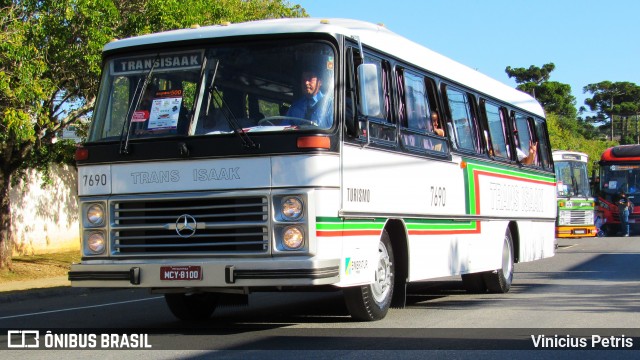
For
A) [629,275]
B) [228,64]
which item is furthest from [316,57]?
[629,275]

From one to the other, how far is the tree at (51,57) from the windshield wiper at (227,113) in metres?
8.40

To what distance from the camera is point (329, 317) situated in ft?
36.8

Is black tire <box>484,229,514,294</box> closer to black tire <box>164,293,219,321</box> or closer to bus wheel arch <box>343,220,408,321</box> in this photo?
bus wheel arch <box>343,220,408,321</box>

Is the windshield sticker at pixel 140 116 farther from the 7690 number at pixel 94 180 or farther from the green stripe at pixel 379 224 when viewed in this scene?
the green stripe at pixel 379 224

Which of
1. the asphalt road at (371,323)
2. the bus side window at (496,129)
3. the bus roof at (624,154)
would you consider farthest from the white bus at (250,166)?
the bus roof at (624,154)

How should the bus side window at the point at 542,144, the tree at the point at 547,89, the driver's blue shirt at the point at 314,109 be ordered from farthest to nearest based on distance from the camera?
the tree at the point at 547,89
the bus side window at the point at 542,144
the driver's blue shirt at the point at 314,109

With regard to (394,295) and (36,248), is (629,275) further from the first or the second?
(36,248)

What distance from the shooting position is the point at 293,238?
8906mm

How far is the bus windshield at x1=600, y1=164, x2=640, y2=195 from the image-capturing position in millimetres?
42625

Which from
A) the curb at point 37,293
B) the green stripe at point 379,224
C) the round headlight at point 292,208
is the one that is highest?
the round headlight at point 292,208

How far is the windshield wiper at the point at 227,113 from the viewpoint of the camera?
902cm

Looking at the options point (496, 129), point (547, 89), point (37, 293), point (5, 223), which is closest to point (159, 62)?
point (496, 129)

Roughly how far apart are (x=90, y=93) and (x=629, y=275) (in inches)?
460

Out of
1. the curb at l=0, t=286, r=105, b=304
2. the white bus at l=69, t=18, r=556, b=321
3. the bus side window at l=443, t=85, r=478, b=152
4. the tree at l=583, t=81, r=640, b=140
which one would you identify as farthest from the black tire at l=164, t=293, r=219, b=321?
the tree at l=583, t=81, r=640, b=140
